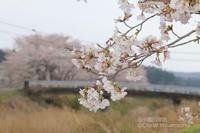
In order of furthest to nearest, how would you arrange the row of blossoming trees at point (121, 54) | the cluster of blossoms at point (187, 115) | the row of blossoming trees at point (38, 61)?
1. the row of blossoming trees at point (38, 61)
2. the cluster of blossoms at point (187, 115)
3. the row of blossoming trees at point (121, 54)

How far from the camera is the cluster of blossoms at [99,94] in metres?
3.19

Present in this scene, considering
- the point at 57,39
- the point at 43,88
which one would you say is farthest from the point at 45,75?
the point at 43,88

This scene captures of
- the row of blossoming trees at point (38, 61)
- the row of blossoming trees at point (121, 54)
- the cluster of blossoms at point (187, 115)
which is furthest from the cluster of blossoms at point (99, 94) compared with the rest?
the row of blossoming trees at point (38, 61)

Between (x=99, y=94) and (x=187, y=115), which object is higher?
(x=99, y=94)

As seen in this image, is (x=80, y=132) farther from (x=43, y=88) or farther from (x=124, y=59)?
(x=43, y=88)

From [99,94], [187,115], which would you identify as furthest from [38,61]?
[99,94]

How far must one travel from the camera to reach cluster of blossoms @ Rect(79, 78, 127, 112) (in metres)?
3.19

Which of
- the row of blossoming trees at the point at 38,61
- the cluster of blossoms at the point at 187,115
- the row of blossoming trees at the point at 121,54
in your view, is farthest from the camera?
the row of blossoming trees at the point at 38,61

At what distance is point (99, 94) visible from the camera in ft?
10.8

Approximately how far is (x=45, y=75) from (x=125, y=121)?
42.7 m

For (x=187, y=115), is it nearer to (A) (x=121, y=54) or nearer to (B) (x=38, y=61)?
(A) (x=121, y=54)

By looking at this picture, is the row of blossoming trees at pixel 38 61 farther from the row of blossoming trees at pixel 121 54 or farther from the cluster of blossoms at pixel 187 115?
the row of blossoming trees at pixel 121 54

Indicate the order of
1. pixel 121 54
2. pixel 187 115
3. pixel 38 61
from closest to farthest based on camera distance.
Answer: pixel 121 54, pixel 187 115, pixel 38 61

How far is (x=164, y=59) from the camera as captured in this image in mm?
2971
